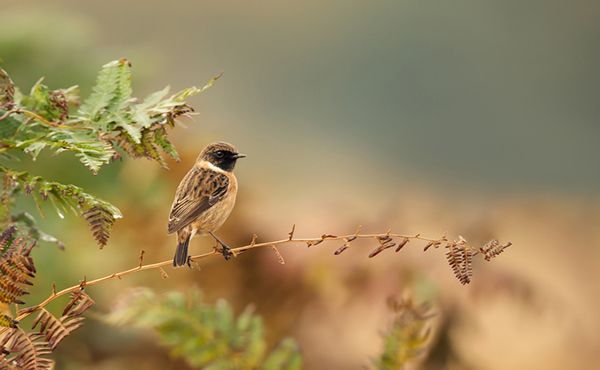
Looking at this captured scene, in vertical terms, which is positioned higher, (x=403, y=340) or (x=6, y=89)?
(x=6, y=89)

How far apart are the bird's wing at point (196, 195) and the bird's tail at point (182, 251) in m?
0.03

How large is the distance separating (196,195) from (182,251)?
0.27 feet

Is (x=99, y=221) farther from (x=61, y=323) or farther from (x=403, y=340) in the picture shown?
(x=403, y=340)

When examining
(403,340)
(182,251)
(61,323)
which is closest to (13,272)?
(61,323)

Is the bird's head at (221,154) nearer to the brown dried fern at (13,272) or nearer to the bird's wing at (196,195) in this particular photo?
the bird's wing at (196,195)

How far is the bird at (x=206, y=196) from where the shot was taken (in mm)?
682

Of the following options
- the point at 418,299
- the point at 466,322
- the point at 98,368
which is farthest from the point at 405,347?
the point at 98,368

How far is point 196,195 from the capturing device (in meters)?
0.70

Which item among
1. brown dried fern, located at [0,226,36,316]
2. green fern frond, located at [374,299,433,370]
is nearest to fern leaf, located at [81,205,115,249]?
brown dried fern, located at [0,226,36,316]

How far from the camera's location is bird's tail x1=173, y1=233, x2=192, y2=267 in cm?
63

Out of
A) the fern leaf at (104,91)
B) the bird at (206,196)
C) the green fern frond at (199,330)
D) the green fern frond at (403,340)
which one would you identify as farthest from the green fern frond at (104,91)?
the green fern frond at (403,340)

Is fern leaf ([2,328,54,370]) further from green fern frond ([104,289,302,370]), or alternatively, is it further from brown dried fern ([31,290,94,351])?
green fern frond ([104,289,302,370])

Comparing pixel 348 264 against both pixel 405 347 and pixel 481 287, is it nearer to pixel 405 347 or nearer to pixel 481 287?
pixel 481 287

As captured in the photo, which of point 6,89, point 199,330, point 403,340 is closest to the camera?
point 6,89
